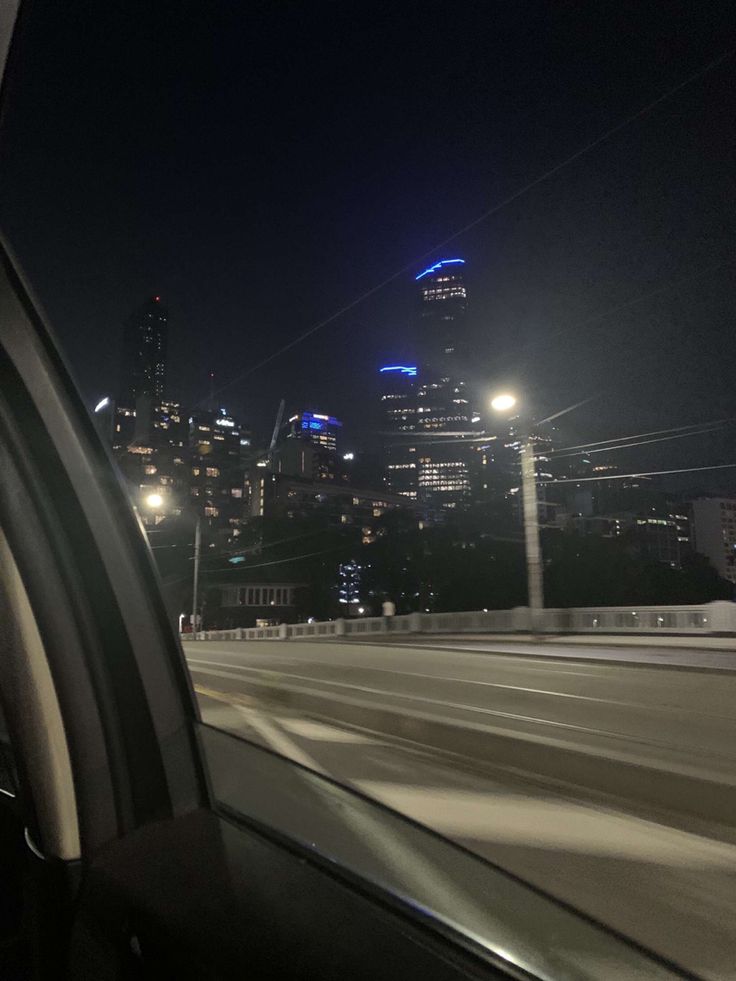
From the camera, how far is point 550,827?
4020 mm

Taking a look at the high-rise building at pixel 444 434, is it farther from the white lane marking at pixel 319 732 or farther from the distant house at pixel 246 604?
the white lane marking at pixel 319 732

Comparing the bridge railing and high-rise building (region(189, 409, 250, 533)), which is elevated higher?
high-rise building (region(189, 409, 250, 533))

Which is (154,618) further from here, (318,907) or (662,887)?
(662,887)

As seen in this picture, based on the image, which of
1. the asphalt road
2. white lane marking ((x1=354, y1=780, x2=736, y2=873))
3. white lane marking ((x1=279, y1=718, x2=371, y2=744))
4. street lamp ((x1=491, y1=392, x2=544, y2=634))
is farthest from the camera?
street lamp ((x1=491, y1=392, x2=544, y2=634))

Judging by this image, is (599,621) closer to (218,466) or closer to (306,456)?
(306,456)

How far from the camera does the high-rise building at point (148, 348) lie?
4625 millimetres

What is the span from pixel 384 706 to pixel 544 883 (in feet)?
20.3

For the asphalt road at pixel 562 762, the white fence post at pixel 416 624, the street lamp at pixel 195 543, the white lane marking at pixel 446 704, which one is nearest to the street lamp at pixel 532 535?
the asphalt road at pixel 562 762

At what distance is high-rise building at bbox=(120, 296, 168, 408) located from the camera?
15.2 feet

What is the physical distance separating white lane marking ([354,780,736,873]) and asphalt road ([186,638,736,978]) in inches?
0.6

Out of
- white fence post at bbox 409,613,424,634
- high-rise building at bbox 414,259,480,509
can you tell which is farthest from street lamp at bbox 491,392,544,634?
white fence post at bbox 409,613,424,634

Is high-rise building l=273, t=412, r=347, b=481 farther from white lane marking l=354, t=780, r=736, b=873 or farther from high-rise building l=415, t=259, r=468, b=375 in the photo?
high-rise building l=415, t=259, r=468, b=375

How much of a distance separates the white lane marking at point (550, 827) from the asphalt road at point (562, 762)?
0.05 ft

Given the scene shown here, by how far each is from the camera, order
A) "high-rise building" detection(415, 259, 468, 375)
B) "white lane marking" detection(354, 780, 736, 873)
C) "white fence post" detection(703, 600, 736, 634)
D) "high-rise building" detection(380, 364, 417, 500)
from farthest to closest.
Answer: "high-rise building" detection(415, 259, 468, 375)
"high-rise building" detection(380, 364, 417, 500)
"white fence post" detection(703, 600, 736, 634)
"white lane marking" detection(354, 780, 736, 873)
